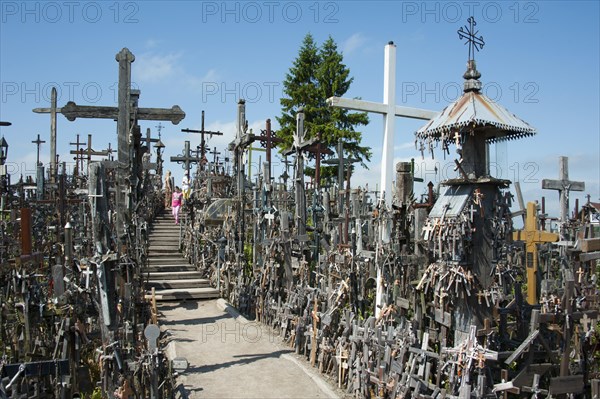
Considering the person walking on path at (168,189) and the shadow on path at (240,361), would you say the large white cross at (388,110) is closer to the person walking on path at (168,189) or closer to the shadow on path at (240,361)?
the shadow on path at (240,361)

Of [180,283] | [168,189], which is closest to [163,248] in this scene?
[180,283]

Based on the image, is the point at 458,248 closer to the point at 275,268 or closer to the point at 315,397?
the point at 315,397

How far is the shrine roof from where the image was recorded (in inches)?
260

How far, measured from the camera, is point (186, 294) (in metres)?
14.5

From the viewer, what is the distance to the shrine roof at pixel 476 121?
21.7ft

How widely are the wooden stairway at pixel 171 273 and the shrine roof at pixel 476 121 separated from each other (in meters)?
8.63

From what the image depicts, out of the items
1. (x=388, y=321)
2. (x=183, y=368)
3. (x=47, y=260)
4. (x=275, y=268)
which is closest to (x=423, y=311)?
(x=388, y=321)

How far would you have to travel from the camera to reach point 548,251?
13633 mm

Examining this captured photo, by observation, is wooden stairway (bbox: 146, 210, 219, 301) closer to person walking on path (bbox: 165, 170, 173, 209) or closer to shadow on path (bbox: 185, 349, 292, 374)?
shadow on path (bbox: 185, 349, 292, 374)

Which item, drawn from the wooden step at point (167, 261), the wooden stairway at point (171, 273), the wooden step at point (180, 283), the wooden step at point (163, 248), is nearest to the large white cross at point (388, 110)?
the wooden stairway at point (171, 273)

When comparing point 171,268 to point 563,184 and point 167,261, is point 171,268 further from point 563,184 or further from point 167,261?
point 563,184

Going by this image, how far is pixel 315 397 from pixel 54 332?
156 inches

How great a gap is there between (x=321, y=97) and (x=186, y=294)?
816 inches

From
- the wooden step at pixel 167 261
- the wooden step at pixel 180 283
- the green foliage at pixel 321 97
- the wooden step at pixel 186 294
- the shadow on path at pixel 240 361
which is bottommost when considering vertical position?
the shadow on path at pixel 240 361
